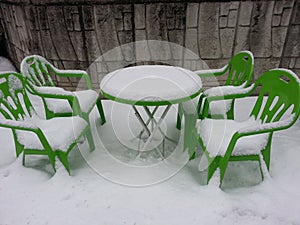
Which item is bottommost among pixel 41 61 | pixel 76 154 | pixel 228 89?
pixel 76 154

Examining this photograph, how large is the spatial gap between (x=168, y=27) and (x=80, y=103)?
1855mm

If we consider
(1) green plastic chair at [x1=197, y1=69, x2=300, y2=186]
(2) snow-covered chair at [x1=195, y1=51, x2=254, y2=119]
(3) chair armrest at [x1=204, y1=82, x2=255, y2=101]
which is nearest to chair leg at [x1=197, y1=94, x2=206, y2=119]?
(2) snow-covered chair at [x1=195, y1=51, x2=254, y2=119]

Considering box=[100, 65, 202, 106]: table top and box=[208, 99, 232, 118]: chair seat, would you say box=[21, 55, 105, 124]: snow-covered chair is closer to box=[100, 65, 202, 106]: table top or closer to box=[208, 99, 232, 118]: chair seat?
box=[100, 65, 202, 106]: table top

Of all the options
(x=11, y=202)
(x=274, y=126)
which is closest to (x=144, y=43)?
(x=274, y=126)

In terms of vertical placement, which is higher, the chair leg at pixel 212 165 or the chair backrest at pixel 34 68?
the chair backrest at pixel 34 68

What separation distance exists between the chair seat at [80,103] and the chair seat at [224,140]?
125cm

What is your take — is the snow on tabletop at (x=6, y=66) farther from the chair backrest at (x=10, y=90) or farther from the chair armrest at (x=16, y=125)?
the chair armrest at (x=16, y=125)

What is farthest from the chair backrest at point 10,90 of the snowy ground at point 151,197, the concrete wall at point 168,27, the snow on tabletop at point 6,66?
the snow on tabletop at point 6,66

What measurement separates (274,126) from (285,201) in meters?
0.64

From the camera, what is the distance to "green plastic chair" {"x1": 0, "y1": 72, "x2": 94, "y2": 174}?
2049 mm

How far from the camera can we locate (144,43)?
12.1ft

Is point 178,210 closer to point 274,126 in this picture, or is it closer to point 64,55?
point 274,126

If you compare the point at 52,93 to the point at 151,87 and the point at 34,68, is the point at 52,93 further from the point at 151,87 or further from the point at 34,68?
the point at 151,87

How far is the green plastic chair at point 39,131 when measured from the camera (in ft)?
6.72
